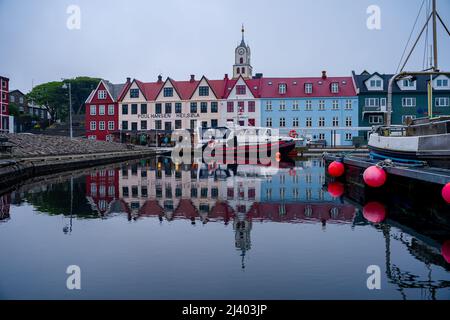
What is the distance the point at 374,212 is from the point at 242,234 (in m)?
4.91

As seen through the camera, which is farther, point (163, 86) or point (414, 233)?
point (163, 86)

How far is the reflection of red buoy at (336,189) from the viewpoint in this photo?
17125mm

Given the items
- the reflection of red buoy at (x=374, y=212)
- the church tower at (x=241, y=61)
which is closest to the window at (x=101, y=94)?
the church tower at (x=241, y=61)

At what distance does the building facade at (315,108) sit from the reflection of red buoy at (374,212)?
4693cm

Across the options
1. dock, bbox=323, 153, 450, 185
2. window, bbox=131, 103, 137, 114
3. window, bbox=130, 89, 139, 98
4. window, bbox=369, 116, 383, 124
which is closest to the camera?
dock, bbox=323, 153, 450, 185

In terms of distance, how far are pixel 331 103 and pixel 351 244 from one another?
5583 centimetres

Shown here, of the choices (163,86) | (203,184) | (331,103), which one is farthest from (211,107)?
(203,184)

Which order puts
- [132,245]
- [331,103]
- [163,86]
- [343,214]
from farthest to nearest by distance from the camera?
1. [163,86]
2. [331,103]
3. [343,214]
4. [132,245]

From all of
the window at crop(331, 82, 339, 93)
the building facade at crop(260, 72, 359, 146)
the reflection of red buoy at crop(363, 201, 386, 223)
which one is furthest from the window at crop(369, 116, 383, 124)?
the reflection of red buoy at crop(363, 201, 386, 223)

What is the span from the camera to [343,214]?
12828 mm

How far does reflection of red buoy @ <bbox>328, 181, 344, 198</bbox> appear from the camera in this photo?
17125 millimetres

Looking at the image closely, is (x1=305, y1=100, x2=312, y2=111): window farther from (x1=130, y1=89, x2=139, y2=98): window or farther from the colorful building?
(x1=130, y1=89, x2=139, y2=98): window

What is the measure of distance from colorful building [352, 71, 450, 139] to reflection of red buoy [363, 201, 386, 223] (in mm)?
48005
